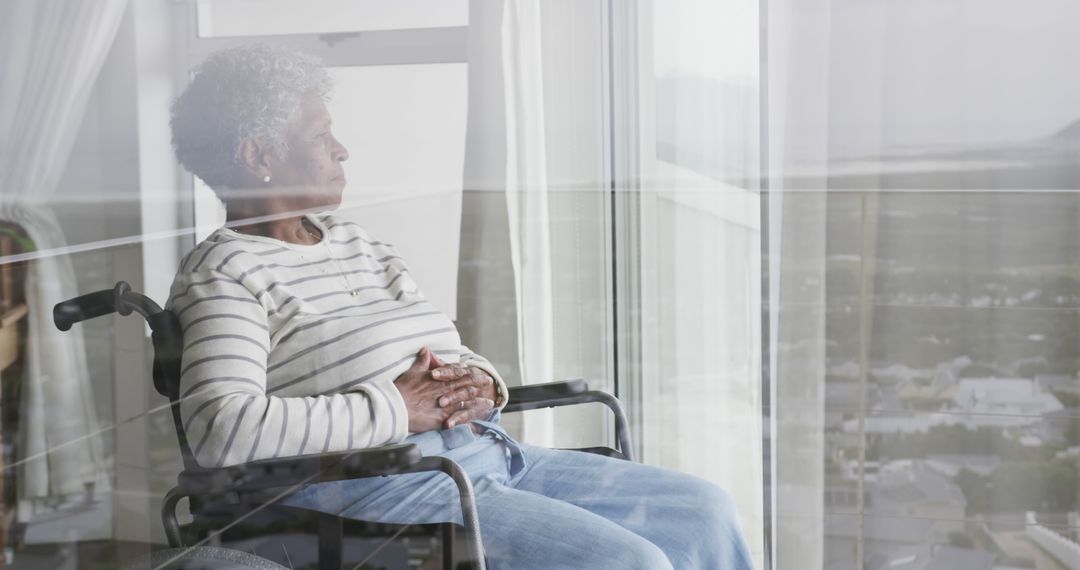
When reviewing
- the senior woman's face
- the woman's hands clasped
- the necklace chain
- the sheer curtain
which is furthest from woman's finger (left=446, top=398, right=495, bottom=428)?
the sheer curtain

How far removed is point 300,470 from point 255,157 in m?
0.31

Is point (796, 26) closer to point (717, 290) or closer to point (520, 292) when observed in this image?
point (717, 290)

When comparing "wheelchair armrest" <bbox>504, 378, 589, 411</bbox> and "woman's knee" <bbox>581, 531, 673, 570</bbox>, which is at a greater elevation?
"wheelchair armrest" <bbox>504, 378, 589, 411</bbox>

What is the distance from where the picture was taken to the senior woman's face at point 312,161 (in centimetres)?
92

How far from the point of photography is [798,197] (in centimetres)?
130

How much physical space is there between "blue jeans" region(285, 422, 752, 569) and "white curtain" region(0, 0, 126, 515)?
245mm

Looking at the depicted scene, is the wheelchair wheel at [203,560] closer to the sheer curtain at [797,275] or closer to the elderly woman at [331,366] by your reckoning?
the elderly woman at [331,366]

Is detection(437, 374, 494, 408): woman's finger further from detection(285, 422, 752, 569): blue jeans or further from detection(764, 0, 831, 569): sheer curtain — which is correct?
detection(764, 0, 831, 569): sheer curtain

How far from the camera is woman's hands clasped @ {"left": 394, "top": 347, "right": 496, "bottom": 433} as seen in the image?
1.07 meters

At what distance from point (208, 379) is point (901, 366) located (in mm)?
949

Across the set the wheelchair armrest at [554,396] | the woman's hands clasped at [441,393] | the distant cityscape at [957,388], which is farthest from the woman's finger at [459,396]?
the distant cityscape at [957,388]

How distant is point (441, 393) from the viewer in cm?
113

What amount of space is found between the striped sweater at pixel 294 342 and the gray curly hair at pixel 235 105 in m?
0.07

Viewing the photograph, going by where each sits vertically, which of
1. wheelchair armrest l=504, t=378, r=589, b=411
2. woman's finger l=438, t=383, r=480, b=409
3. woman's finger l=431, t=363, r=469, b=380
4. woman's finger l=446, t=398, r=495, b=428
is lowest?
wheelchair armrest l=504, t=378, r=589, b=411
